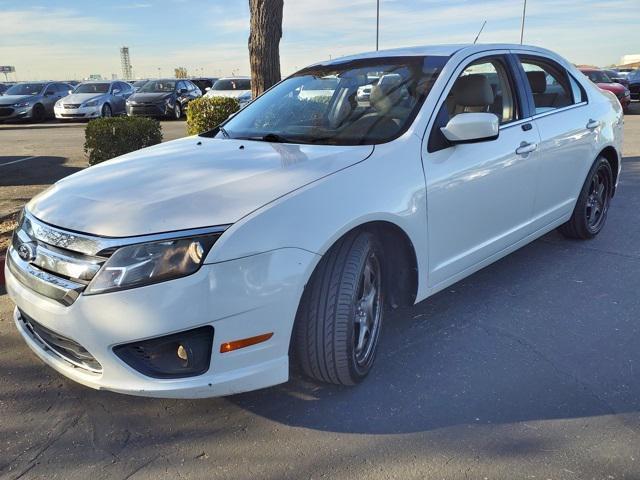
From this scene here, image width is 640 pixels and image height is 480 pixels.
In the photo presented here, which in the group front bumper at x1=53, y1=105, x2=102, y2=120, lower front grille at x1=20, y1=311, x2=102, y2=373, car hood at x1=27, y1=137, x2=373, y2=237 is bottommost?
front bumper at x1=53, y1=105, x2=102, y2=120

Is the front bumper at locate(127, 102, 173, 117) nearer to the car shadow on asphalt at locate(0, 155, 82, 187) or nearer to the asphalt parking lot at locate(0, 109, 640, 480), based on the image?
the car shadow on asphalt at locate(0, 155, 82, 187)

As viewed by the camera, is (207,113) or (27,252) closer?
(27,252)

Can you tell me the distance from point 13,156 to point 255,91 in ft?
20.4

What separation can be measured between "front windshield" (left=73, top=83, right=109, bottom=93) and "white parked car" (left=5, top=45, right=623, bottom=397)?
18.5 m

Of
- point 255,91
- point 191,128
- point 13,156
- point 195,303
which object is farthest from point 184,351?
point 13,156

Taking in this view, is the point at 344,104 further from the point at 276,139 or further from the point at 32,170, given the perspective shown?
the point at 32,170

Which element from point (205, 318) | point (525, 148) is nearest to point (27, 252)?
point (205, 318)

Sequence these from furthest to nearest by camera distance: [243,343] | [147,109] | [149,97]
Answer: [149,97], [147,109], [243,343]

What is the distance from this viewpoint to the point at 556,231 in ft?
→ 17.9

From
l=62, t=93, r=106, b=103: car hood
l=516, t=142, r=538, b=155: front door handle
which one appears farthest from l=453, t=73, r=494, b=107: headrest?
l=62, t=93, r=106, b=103: car hood

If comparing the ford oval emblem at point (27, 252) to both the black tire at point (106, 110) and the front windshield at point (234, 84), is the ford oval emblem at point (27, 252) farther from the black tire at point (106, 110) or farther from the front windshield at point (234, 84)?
the black tire at point (106, 110)

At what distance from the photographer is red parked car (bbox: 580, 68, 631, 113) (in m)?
18.4

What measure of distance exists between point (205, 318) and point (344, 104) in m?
1.96

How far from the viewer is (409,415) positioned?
2699 mm
